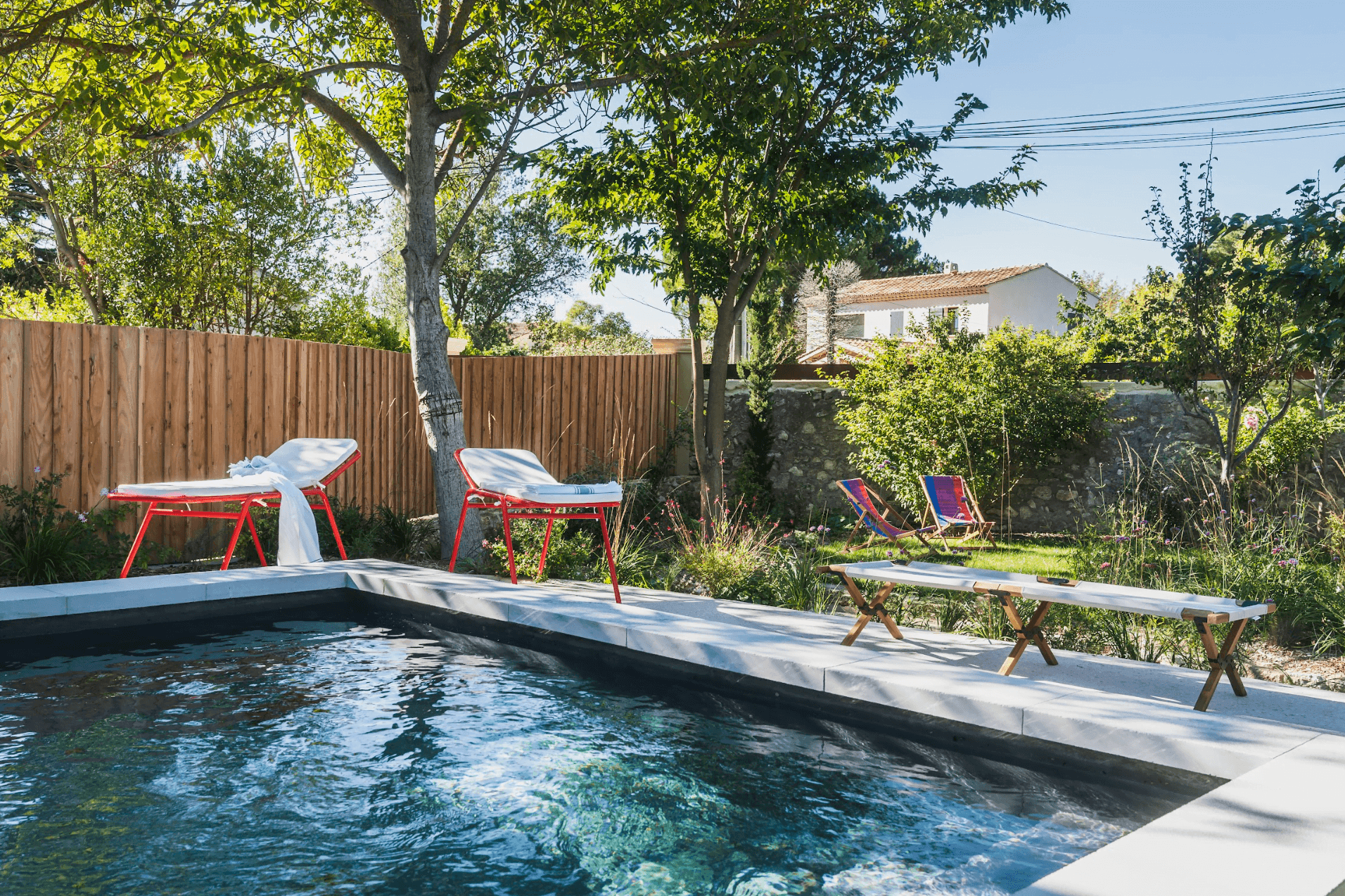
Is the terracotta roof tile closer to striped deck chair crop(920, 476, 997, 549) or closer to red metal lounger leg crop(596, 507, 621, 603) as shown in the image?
striped deck chair crop(920, 476, 997, 549)

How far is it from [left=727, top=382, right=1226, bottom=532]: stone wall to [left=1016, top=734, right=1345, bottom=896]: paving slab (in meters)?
5.68

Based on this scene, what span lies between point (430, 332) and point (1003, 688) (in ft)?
15.2

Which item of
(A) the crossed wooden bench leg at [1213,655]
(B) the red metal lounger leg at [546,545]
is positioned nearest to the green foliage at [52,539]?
(B) the red metal lounger leg at [546,545]

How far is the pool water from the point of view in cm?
236

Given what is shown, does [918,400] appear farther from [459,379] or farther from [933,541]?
[459,379]

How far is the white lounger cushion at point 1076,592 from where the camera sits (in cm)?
316

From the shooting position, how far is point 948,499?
27.6ft

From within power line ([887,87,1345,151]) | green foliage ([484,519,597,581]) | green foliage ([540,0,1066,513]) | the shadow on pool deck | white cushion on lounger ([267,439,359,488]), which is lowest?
the shadow on pool deck

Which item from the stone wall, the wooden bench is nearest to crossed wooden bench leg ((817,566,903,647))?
the wooden bench

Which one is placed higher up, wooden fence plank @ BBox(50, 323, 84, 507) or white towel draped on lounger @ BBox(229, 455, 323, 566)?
wooden fence plank @ BBox(50, 323, 84, 507)

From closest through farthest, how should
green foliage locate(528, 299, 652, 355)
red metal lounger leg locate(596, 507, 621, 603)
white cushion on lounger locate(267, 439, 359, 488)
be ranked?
red metal lounger leg locate(596, 507, 621, 603), white cushion on lounger locate(267, 439, 359, 488), green foliage locate(528, 299, 652, 355)

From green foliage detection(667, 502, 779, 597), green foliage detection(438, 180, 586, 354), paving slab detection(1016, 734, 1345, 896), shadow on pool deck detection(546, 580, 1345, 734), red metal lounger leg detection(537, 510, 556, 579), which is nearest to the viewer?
paving slab detection(1016, 734, 1345, 896)

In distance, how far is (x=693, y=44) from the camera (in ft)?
24.8

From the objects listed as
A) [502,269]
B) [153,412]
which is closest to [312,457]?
[153,412]
